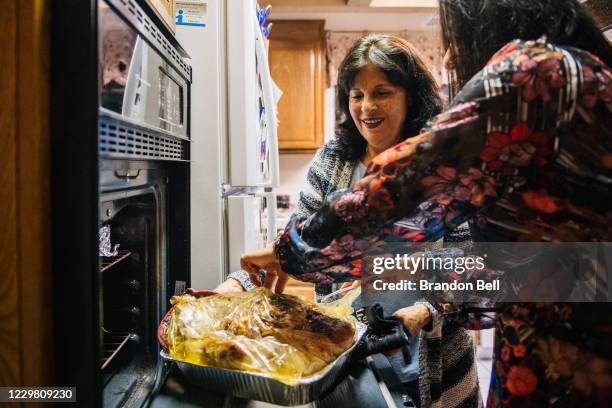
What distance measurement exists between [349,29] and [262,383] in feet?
11.3

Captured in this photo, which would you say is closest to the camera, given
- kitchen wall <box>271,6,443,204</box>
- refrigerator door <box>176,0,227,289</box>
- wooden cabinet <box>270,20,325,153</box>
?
refrigerator door <box>176,0,227,289</box>

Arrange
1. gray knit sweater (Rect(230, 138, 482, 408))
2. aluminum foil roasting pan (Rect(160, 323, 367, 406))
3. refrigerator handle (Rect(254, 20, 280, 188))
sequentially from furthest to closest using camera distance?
1. refrigerator handle (Rect(254, 20, 280, 188))
2. gray knit sweater (Rect(230, 138, 482, 408))
3. aluminum foil roasting pan (Rect(160, 323, 367, 406))

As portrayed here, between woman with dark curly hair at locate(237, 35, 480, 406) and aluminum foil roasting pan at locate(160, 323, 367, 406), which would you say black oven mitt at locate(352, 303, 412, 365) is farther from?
woman with dark curly hair at locate(237, 35, 480, 406)

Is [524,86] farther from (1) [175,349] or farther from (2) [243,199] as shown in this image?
(2) [243,199]

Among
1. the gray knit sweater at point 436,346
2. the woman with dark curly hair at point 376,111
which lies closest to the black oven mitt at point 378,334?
the gray knit sweater at point 436,346

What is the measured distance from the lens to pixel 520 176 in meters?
0.62

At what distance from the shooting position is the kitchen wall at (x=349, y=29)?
322 cm

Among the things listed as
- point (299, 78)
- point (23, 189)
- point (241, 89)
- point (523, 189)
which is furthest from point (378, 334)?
point (299, 78)

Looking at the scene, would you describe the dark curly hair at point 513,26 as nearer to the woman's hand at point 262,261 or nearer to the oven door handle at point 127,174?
the woman's hand at point 262,261

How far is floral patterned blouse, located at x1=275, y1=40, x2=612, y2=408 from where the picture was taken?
0.58 m

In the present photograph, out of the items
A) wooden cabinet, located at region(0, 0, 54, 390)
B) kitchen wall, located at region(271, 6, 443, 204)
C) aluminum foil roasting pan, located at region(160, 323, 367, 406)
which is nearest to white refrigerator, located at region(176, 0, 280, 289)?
aluminum foil roasting pan, located at region(160, 323, 367, 406)

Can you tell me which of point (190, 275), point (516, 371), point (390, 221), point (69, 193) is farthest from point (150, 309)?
point (516, 371)

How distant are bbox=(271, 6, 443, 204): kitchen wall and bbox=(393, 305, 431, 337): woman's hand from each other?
8.52ft

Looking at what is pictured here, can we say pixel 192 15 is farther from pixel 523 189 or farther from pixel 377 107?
pixel 523 189
